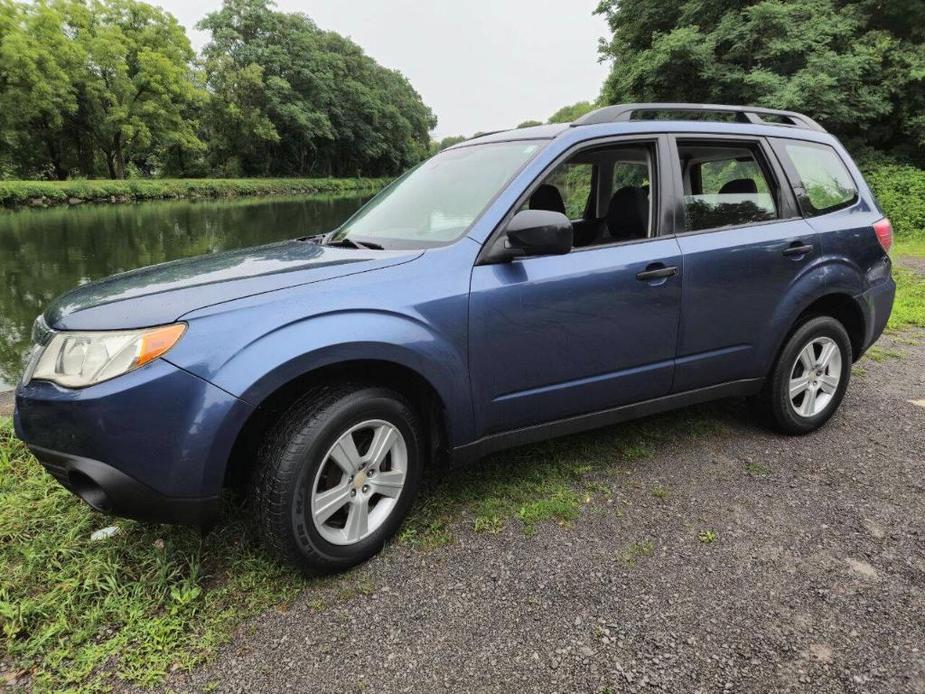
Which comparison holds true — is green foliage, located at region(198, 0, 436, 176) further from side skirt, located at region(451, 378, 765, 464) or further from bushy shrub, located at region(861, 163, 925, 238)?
side skirt, located at region(451, 378, 765, 464)

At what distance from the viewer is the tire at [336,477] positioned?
2.11m

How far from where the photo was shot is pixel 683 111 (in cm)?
312

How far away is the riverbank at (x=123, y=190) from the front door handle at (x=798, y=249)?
32.4 metres

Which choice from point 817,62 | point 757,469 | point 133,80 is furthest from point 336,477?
point 133,80

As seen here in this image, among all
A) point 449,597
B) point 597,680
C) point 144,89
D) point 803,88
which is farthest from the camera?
point 144,89

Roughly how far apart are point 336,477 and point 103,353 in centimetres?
91

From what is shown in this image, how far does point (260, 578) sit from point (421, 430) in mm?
839

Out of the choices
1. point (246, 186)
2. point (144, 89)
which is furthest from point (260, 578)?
point (144, 89)

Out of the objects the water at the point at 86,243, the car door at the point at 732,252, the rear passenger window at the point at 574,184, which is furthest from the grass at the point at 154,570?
the water at the point at 86,243

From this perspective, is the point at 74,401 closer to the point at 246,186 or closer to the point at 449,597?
the point at 449,597

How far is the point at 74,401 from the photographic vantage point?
192 cm

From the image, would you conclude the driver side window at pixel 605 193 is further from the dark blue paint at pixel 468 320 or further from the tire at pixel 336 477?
the tire at pixel 336 477

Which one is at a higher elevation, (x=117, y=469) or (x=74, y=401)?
(x=74, y=401)

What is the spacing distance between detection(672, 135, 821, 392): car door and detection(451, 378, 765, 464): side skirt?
0.19 feet
